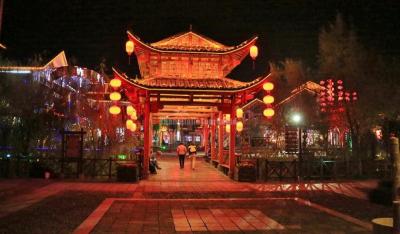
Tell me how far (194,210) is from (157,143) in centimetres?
4080

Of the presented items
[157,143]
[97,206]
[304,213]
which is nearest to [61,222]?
[97,206]

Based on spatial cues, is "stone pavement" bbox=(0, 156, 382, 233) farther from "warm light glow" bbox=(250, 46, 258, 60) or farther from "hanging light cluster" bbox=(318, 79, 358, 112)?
"warm light glow" bbox=(250, 46, 258, 60)

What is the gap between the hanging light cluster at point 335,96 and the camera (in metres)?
20.5

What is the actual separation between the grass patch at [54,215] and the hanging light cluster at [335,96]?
13280 millimetres

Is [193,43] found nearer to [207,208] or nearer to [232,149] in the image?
[232,149]

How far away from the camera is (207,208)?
10391 millimetres

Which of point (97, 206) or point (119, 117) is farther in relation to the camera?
point (119, 117)

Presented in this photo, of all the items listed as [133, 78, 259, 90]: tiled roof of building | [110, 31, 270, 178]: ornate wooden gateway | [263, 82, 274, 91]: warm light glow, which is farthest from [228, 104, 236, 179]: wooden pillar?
[263, 82, 274, 91]: warm light glow

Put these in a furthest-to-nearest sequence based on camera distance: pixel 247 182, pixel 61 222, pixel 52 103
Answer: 1. pixel 52 103
2. pixel 247 182
3. pixel 61 222

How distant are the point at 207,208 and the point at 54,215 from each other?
3.78 m

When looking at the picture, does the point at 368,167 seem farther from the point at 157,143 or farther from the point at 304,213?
the point at 157,143

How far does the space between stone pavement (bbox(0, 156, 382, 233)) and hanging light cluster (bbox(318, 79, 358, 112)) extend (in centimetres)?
540

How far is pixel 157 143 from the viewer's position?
50562 mm

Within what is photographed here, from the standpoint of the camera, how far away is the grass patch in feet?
25.6
